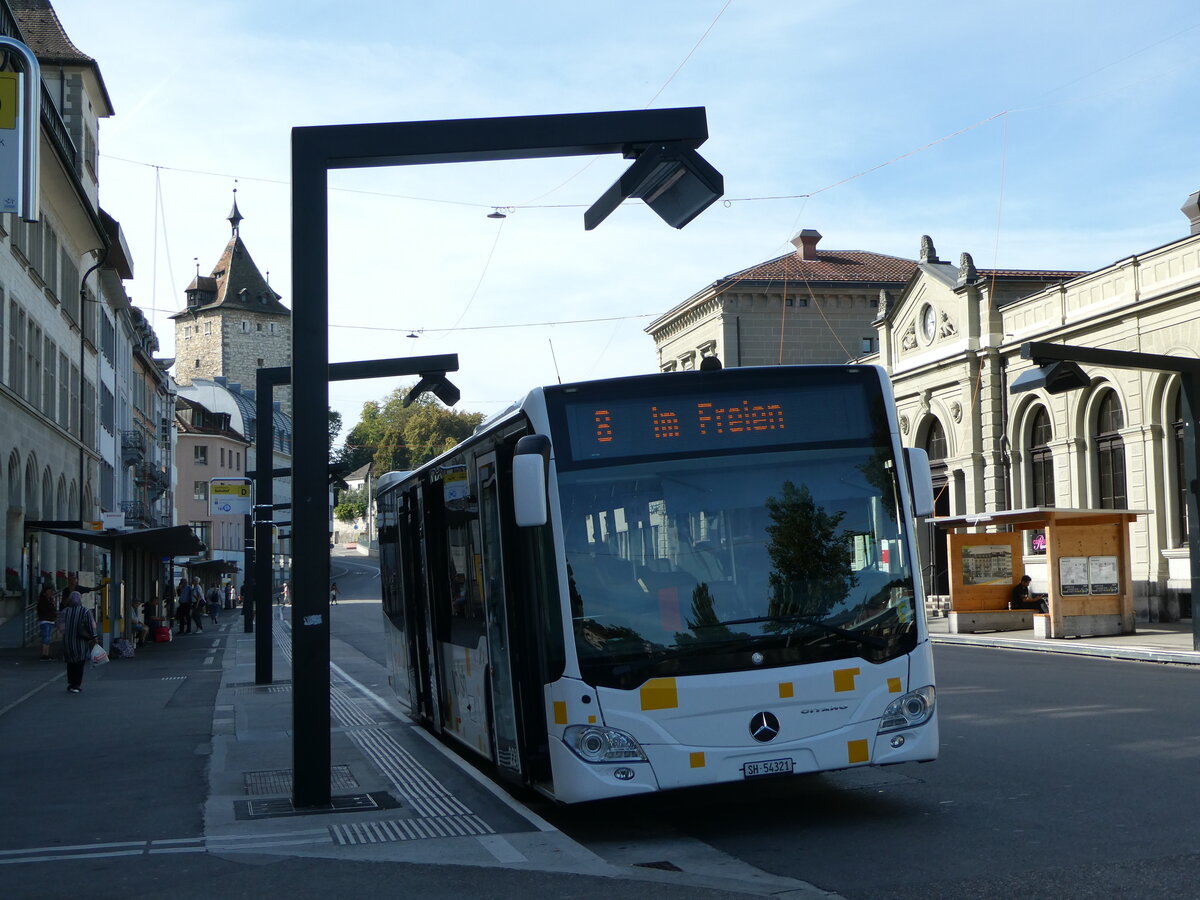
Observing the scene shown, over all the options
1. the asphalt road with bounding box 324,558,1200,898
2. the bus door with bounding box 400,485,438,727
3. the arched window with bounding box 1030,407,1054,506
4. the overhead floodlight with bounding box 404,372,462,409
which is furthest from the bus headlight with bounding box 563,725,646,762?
the arched window with bounding box 1030,407,1054,506

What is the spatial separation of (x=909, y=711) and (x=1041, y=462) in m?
34.5

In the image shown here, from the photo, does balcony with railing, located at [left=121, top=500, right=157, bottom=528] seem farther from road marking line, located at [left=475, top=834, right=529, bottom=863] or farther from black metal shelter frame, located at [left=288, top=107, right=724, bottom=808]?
road marking line, located at [left=475, top=834, right=529, bottom=863]

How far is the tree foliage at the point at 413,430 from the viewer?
365 feet

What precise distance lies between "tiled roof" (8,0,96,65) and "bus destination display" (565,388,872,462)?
44.3 meters

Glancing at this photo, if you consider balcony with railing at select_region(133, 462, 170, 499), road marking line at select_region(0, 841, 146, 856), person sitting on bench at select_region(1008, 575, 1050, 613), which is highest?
balcony with railing at select_region(133, 462, 170, 499)

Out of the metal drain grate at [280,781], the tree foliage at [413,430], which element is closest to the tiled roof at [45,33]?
the metal drain grate at [280,781]

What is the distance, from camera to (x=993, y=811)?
8812 mm

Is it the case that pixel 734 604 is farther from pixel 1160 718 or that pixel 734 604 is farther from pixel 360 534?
pixel 360 534

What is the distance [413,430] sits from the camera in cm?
11225

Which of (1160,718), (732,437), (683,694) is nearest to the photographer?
(683,694)

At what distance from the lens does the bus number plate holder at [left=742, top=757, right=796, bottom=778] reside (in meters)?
8.45

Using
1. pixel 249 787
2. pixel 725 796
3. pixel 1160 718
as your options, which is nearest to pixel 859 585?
pixel 725 796

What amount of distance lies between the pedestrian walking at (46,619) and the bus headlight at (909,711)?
24.7m

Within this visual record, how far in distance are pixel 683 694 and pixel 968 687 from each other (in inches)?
408
